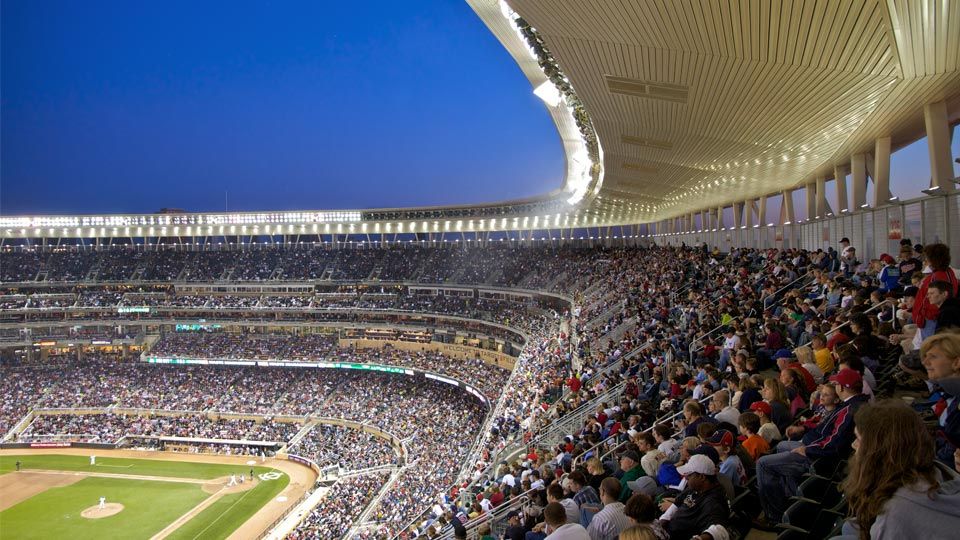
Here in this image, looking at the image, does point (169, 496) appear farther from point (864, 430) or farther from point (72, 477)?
point (864, 430)

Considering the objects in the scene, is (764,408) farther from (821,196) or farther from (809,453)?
(821,196)

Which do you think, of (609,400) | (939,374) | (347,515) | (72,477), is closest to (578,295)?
(347,515)

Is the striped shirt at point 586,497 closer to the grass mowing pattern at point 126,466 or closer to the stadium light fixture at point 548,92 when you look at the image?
the stadium light fixture at point 548,92

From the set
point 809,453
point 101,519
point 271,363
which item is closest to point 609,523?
point 809,453

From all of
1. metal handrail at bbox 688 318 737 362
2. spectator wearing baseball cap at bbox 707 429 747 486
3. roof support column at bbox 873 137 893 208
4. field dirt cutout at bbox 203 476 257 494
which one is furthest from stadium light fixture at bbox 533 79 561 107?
field dirt cutout at bbox 203 476 257 494

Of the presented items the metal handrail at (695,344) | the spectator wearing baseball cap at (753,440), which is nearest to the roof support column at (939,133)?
the metal handrail at (695,344)
